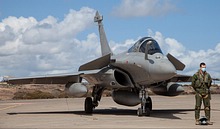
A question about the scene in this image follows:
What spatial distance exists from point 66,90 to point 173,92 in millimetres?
4490

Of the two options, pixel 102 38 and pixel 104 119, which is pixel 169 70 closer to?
pixel 104 119

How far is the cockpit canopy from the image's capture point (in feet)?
47.6

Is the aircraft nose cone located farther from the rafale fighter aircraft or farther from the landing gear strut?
the landing gear strut

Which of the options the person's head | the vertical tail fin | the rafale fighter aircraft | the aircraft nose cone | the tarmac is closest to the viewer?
the tarmac

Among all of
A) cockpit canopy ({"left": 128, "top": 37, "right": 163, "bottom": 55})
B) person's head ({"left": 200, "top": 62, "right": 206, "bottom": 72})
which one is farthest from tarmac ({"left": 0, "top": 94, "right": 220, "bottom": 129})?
cockpit canopy ({"left": 128, "top": 37, "right": 163, "bottom": 55})

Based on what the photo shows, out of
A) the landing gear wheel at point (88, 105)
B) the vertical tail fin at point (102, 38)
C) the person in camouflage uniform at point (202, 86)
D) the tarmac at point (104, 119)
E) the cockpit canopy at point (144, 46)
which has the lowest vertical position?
the tarmac at point (104, 119)

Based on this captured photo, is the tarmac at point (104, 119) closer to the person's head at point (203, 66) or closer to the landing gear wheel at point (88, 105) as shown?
the landing gear wheel at point (88, 105)

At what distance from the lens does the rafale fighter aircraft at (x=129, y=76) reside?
13.9 meters

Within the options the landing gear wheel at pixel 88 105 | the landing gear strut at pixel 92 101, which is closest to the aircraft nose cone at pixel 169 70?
the landing gear strut at pixel 92 101

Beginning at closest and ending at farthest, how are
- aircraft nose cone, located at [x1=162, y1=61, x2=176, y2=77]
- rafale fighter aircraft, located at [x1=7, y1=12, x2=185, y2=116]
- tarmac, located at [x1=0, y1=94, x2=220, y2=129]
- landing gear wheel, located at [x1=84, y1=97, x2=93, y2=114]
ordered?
tarmac, located at [x1=0, y1=94, x2=220, y2=129], aircraft nose cone, located at [x1=162, y1=61, x2=176, y2=77], rafale fighter aircraft, located at [x1=7, y1=12, x2=185, y2=116], landing gear wheel, located at [x1=84, y1=97, x2=93, y2=114]

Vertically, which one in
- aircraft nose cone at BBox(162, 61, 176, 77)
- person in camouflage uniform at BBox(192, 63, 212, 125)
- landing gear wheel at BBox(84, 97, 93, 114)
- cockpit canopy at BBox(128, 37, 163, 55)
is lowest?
landing gear wheel at BBox(84, 97, 93, 114)

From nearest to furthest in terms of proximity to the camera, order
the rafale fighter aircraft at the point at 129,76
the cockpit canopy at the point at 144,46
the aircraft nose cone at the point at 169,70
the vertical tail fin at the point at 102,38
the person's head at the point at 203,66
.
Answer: the person's head at the point at 203,66
the aircraft nose cone at the point at 169,70
the rafale fighter aircraft at the point at 129,76
the cockpit canopy at the point at 144,46
the vertical tail fin at the point at 102,38

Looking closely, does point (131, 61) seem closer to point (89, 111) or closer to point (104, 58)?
point (104, 58)

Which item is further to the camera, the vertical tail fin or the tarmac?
the vertical tail fin
